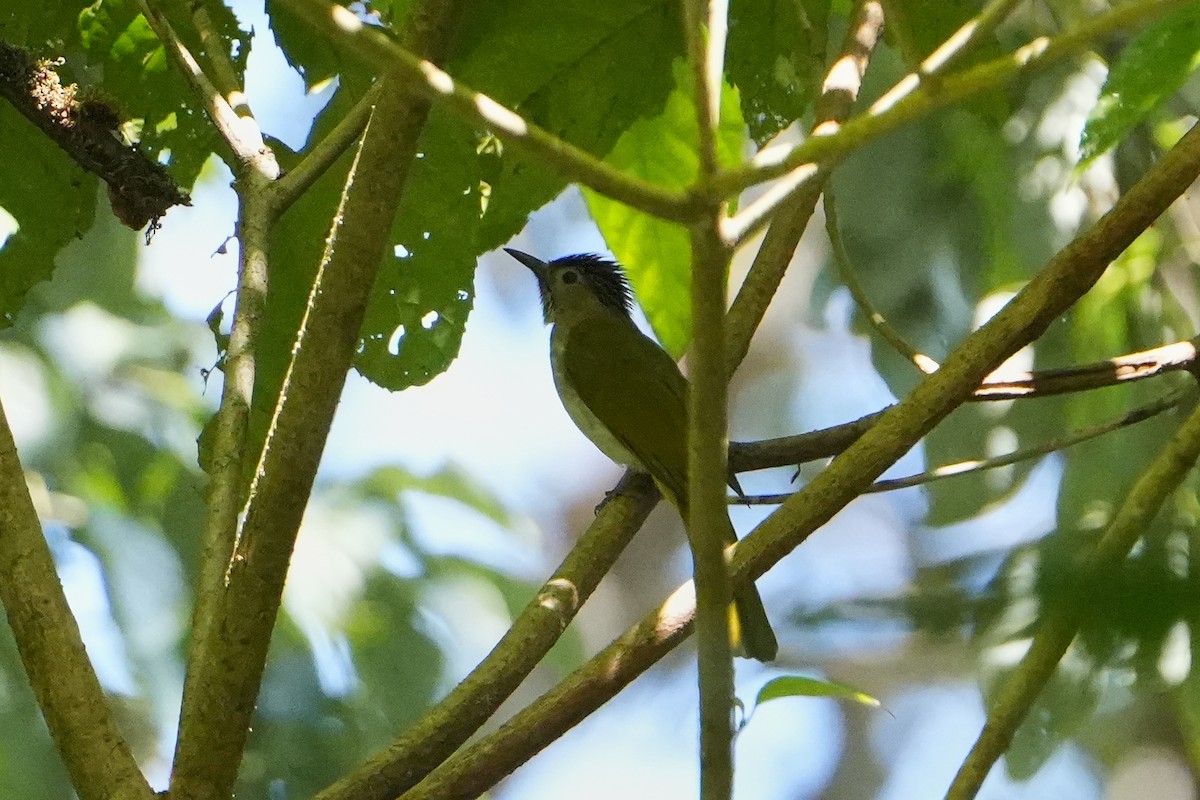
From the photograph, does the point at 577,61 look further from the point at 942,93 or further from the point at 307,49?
the point at 942,93

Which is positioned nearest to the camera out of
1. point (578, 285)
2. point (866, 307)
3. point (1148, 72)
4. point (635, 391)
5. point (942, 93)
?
point (942, 93)

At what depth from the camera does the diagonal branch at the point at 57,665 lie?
1.24 meters

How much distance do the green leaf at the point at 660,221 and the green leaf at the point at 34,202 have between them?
2.10 ft

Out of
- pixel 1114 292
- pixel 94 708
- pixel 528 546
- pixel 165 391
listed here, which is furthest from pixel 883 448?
pixel 528 546

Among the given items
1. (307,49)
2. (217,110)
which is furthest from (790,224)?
(217,110)

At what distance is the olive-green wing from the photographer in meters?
2.76

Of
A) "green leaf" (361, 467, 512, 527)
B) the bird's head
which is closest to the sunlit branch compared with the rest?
"green leaf" (361, 467, 512, 527)

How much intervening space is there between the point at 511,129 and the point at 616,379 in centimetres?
248

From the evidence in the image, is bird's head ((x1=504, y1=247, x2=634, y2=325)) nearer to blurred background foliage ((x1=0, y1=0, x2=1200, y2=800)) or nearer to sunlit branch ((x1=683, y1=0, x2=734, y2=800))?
blurred background foliage ((x1=0, y1=0, x2=1200, y2=800))

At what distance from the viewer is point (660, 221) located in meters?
1.69

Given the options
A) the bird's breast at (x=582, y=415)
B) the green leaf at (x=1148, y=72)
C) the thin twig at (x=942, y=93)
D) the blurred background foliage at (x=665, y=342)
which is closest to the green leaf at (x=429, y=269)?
the blurred background foliage at (x=665, y=342)

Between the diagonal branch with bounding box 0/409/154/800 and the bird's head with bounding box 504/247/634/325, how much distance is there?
8.51 feet

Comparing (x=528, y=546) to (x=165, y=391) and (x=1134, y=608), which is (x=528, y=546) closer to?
(x=165, y=391)

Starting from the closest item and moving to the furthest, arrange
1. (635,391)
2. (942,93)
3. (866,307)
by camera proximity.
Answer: (942,93) < (866,307) < (635,391)
